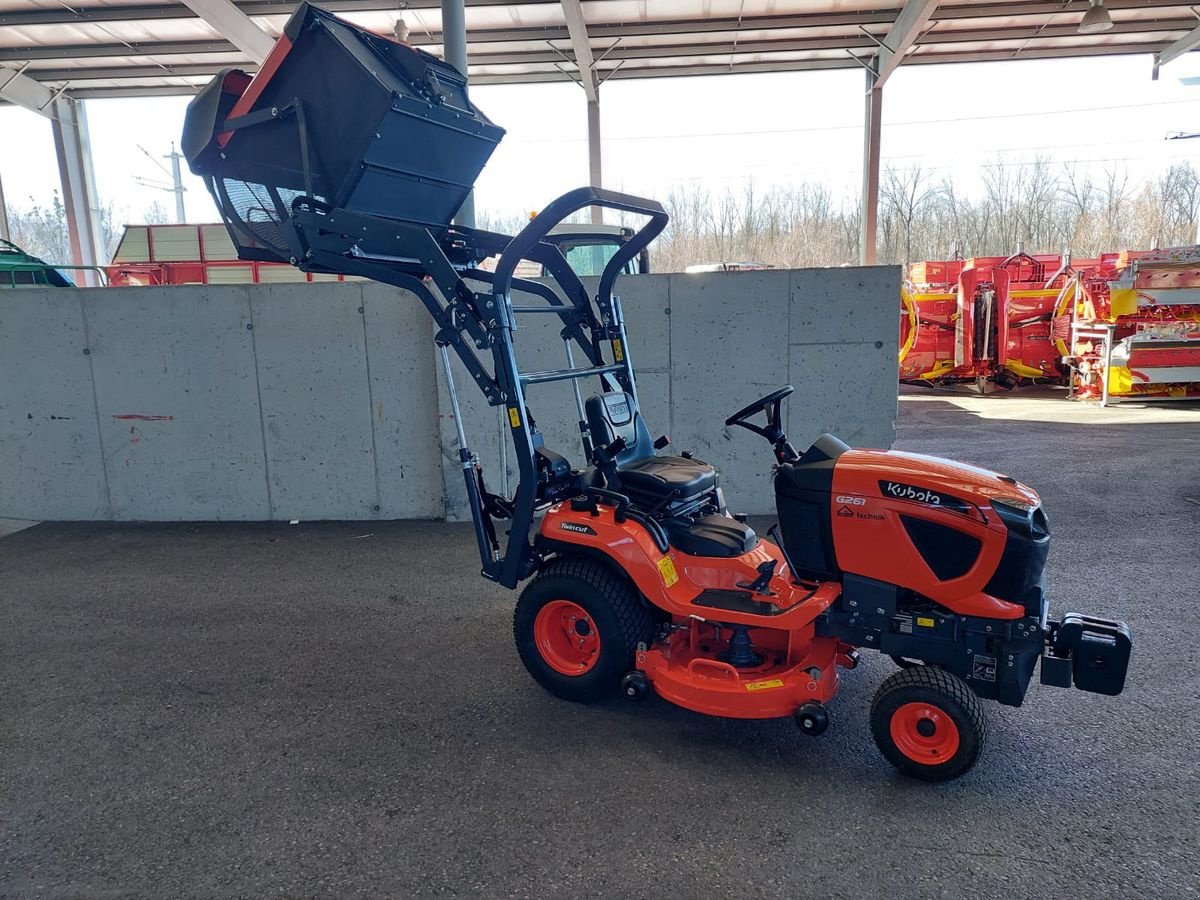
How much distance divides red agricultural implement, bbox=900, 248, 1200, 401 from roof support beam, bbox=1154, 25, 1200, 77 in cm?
337

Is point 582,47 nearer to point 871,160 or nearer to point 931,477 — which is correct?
point 871,160

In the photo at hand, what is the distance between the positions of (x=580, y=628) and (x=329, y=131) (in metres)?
2.28

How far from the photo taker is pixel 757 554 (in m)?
3.19

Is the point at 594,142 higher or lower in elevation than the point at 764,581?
higher

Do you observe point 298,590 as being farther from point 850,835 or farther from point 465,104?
point 850,835

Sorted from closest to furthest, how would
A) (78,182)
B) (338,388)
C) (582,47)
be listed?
(338,388), (582,47), (78,182)

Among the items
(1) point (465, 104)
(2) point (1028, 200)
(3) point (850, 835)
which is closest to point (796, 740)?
(3) point (850, 835)

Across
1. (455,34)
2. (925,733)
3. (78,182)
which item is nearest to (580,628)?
(925,733)

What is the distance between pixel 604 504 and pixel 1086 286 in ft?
37.5

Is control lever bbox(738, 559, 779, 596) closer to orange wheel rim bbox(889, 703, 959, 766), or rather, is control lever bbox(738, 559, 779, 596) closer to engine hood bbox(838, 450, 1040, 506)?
engine hood bbox(838, 450, 1040, 506)

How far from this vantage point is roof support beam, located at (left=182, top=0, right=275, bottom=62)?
10.8 metres

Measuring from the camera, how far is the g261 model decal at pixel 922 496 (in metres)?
2.61

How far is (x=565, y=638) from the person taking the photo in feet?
10.9

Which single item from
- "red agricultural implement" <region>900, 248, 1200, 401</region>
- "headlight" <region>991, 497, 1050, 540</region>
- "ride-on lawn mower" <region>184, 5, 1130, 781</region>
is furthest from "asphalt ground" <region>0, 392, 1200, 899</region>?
"red agricultural implement" <region>900, 248, 1200, 401</region>
